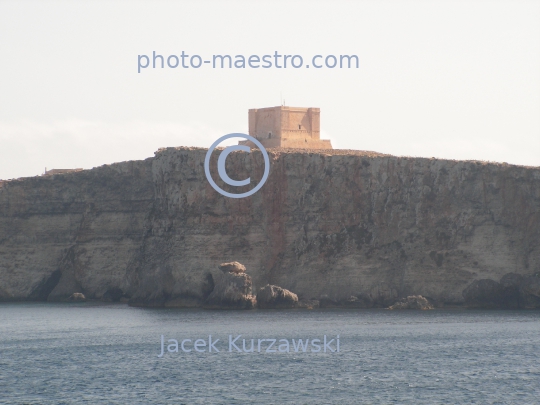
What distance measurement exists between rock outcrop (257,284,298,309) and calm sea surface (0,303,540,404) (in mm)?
2907

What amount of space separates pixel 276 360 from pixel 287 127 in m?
42.5

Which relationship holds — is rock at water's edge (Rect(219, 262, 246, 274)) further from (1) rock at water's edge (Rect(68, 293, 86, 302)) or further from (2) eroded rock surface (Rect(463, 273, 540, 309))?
(1) rock at water's edge (Rect(68, 293, 86, 302))

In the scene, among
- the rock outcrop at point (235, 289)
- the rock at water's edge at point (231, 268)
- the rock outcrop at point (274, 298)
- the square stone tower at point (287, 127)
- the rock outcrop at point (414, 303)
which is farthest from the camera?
the square stone tower at point (287, 127)

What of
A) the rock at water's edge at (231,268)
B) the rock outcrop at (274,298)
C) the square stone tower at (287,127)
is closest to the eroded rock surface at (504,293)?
the rock outcrop at (274,298)

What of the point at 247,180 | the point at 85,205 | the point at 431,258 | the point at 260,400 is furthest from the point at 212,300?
the point at 260,400

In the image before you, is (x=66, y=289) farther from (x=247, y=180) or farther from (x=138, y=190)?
(x=247, y=180)

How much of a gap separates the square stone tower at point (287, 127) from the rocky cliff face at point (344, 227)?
6.18 meters

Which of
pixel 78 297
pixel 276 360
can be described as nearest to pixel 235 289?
pixel 78 297

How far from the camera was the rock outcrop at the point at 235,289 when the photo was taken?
258 ft

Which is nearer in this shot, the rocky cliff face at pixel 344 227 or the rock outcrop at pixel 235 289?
the rock outcrop at pixel 235 289

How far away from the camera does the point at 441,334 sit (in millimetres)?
64562

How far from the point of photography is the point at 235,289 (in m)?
78.8

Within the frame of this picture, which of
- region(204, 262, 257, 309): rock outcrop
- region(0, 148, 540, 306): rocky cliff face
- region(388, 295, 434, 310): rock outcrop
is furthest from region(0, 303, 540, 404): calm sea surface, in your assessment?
region(0, 148, 540, 306): rocky cliff face

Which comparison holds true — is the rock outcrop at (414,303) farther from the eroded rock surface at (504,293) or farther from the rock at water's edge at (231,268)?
the rock at water's edge at (231,268)
